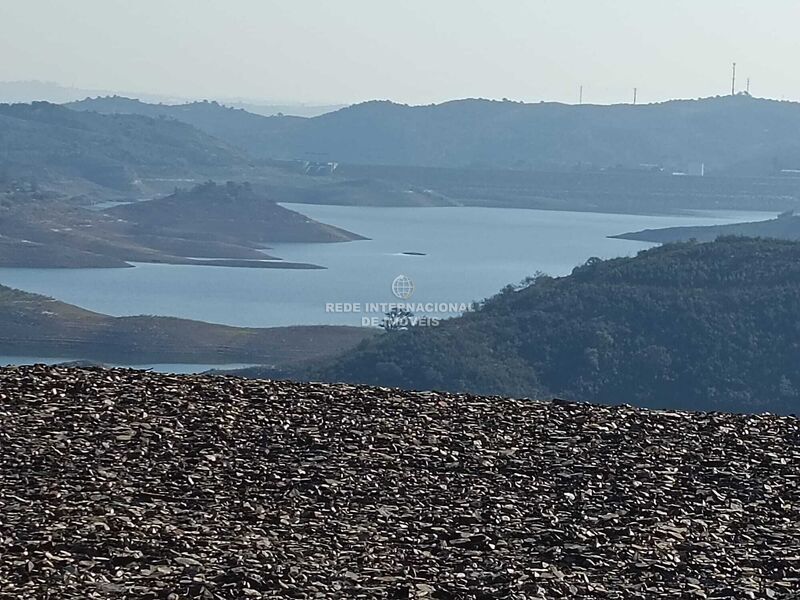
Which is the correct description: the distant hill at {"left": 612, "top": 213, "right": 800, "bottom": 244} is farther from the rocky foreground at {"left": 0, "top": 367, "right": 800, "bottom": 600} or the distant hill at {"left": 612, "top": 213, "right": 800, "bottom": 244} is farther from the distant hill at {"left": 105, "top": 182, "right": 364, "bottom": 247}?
the rocky foreground at {"left": 0, "top": 367, "right": 800, "bottom": 600}

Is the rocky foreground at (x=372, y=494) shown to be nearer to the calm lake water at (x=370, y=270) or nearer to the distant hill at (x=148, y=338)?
the distant hill at (x=148, y=338)

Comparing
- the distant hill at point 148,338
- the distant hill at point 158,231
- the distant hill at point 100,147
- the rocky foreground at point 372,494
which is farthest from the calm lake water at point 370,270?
the rocky foreground at point 372,494

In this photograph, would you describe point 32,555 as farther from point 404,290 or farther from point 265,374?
point 404,290

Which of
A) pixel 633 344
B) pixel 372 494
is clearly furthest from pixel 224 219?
pixel 372 494

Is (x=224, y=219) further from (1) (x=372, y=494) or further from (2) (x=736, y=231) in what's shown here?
(1) (x=372, y=494)

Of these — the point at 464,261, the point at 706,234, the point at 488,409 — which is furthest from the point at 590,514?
the point at 464,261
